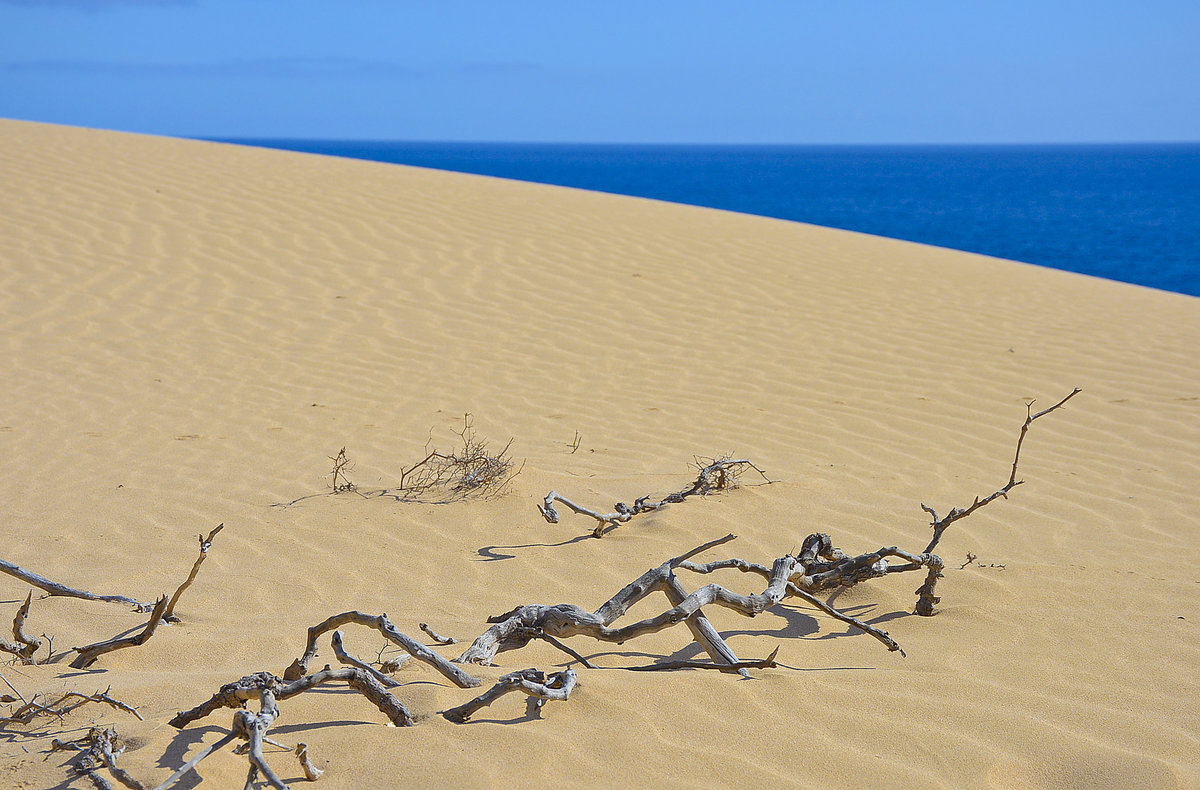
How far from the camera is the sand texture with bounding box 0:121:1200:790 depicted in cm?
202

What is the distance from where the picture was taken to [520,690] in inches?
81.2

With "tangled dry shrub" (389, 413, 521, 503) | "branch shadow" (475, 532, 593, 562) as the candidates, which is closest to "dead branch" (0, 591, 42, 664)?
"branch shadow" (475, 532, 593, 562)

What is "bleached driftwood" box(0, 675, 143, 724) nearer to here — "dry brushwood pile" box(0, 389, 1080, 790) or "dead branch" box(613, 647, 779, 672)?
"dry brushwood pile" box(0, 389, 1080, 790)

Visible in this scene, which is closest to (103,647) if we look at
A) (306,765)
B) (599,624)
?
(306,765)

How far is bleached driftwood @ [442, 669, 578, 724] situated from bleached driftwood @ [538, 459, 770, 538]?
4.76 ft

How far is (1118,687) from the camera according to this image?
235 cm

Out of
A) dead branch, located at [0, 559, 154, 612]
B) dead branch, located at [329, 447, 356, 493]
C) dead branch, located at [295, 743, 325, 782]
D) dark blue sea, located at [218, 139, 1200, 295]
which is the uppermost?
dark blue sea, located at [218, 139, 1200, 295]

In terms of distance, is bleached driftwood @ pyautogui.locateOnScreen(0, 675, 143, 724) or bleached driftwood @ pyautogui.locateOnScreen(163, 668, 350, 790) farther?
bleached driftwood @ pyautogui.locateOnScreen(0, 675, 143, 724)

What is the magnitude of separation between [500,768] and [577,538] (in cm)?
177

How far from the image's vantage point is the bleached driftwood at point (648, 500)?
3.54 m

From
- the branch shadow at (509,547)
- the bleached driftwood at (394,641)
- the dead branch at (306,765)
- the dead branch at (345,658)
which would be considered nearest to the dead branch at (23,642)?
the bleached driftwood at (394,641)

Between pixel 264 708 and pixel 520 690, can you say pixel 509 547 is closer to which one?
pixel 520 690

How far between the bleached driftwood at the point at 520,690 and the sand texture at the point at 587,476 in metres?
0.04

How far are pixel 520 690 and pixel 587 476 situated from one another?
2.32 meters
